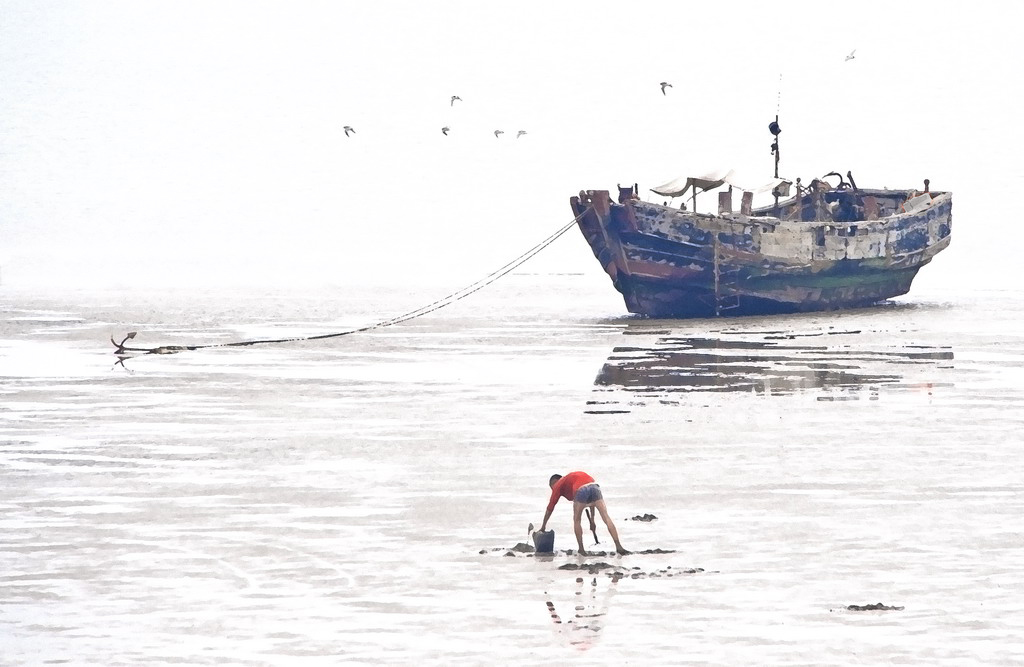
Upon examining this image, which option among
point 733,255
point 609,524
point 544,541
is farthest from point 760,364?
point 609,524

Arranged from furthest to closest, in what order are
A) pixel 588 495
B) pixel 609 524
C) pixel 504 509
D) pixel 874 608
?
pixel 504 509, pixel 588 495, pixel 609 524, pixel 874 608

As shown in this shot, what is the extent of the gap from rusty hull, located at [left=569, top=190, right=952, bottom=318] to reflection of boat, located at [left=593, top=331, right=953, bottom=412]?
17.8 feet

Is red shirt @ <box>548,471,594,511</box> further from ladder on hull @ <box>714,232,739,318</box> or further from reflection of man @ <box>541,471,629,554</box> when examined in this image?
ladder on hull @ <box>714,232,739,318</box>

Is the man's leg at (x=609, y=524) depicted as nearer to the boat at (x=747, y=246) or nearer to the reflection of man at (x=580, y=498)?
the reflection of man at (x=580, y=498)

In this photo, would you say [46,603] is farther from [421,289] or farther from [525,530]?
[421,289]

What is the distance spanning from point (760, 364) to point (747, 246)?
1751cm

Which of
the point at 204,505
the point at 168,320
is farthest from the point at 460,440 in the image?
the point at 168,320

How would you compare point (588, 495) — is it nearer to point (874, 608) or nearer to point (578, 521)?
point (578, 521)

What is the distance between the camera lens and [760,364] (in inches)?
1714

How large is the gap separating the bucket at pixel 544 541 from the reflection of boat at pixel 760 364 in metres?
15.0

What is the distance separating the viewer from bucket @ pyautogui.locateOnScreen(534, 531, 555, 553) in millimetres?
17953

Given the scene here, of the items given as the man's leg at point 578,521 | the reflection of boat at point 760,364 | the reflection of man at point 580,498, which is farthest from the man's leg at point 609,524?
the reflection of boat at point 760,364

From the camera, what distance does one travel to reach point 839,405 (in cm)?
3362

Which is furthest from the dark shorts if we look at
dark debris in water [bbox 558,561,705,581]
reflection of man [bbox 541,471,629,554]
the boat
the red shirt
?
the boat
